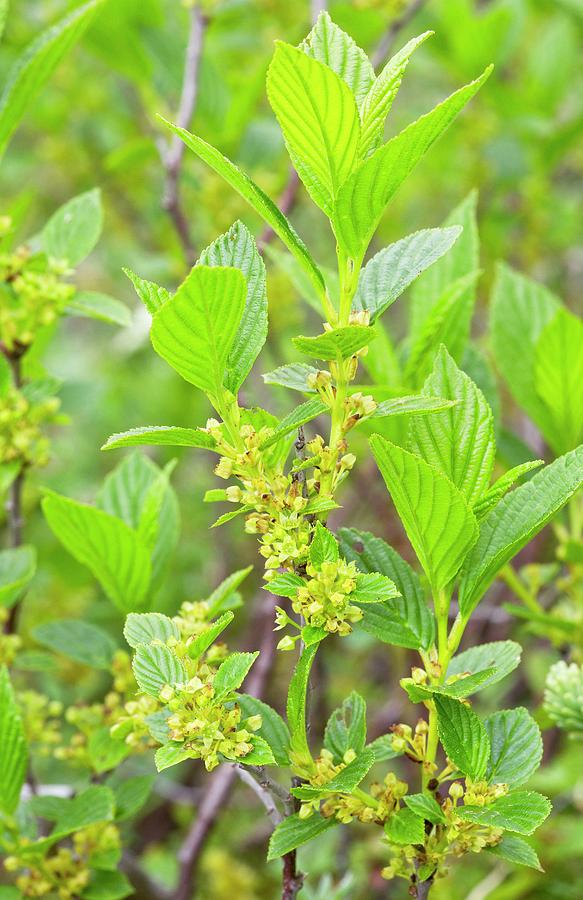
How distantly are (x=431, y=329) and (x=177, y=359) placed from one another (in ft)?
1.12

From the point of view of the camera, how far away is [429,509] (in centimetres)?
61

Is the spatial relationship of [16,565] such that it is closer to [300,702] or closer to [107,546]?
[107,546]

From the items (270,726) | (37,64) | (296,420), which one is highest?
(37,64)

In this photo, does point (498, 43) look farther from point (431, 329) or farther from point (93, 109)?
point (431, 329)

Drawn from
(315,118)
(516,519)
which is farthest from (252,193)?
(516,519)

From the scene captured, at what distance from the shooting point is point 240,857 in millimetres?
1797

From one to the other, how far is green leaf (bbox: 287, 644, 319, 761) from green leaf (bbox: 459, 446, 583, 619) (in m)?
0.13

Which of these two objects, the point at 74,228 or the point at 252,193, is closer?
the point at 252,193

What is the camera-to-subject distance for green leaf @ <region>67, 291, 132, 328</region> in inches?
35.9

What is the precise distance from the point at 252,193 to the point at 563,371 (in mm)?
465

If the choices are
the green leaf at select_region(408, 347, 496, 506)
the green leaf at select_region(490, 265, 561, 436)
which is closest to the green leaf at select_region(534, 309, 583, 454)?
the green leaf at select_region(490, 265, 561, 436)

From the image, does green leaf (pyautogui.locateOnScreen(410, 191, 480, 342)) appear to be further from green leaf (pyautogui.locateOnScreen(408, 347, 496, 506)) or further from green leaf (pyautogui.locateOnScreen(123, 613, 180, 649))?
green leaf (pyautogui.locateOnScreen(123, 613, 180, 649))

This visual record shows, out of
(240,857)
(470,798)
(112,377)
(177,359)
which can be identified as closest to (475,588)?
(470,798)

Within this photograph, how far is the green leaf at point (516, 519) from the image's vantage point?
24.5 inches
